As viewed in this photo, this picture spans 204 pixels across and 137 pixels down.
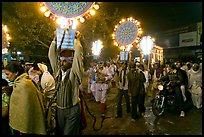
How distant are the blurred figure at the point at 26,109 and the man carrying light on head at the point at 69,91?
32 cm

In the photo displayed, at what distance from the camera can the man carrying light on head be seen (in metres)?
3.18

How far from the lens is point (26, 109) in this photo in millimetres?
2949

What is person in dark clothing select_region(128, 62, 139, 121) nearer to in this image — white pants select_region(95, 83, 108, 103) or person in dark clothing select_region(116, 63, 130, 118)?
person in dark clothing select_region(116, 63, 130, 118)

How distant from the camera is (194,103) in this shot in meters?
8.80

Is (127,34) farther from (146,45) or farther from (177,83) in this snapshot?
(146,45)

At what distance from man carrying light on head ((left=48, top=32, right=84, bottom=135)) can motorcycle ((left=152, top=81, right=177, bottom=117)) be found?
4.68 meters

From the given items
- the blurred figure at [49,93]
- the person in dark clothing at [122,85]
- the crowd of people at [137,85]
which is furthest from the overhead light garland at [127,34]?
the blurred figure at [49,93]

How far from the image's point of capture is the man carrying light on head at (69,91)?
3178mm

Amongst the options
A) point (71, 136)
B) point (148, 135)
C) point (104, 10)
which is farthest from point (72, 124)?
point (104, 10)

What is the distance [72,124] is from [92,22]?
13.8 m

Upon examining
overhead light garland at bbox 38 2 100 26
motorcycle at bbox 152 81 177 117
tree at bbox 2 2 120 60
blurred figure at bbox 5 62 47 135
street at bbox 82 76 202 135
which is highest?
tree at bbox 2 2 120 60

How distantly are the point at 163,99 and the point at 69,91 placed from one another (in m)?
5.05

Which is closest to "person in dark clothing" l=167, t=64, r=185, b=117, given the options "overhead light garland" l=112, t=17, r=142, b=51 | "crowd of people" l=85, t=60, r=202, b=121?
"crowd of people" l=85, t=60, r=202, b=121

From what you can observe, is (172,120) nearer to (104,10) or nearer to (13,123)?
(13,123)
